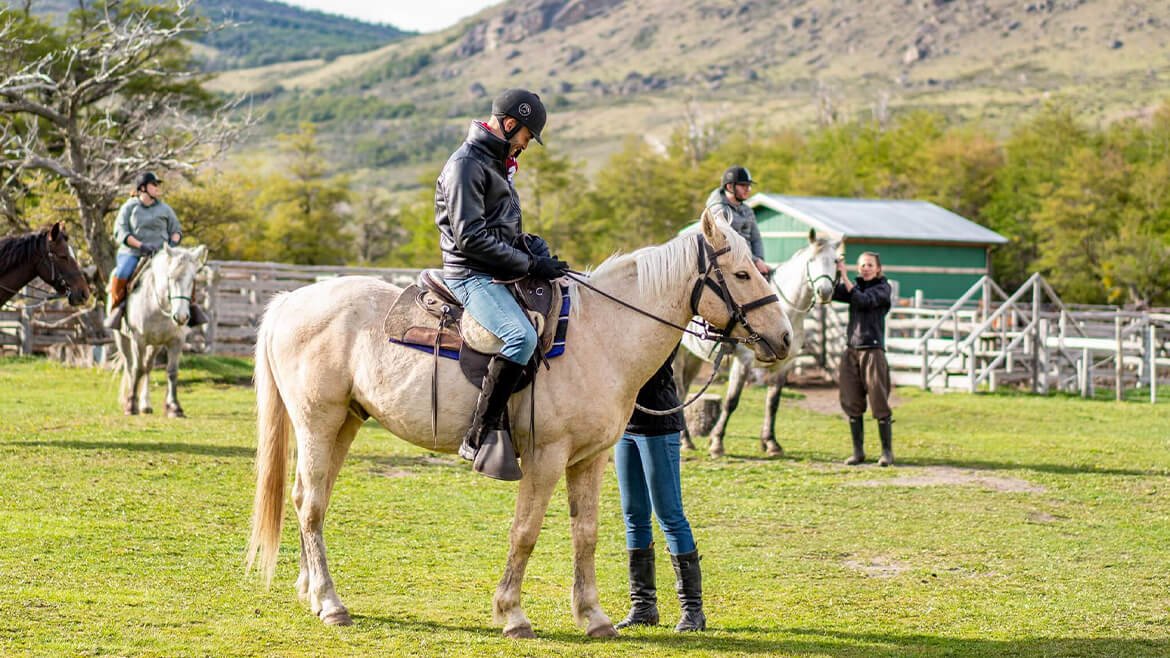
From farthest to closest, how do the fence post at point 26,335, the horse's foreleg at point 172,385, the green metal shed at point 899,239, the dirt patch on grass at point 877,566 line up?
1. the green metal shed at point 899,239
2. the fence post at point 26,335
3. the horse's foreleg at point 172,385
4. the dirt patch on grass at point 877,566

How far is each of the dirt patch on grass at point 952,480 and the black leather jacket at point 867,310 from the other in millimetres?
1452

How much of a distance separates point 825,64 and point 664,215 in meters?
135

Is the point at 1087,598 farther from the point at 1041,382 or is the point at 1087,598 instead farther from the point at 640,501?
the point at 1041,382

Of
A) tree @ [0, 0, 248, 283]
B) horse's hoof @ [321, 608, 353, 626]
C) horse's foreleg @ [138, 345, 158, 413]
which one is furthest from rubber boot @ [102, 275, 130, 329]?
horse's hoof @ [321, 608, 353, 626]

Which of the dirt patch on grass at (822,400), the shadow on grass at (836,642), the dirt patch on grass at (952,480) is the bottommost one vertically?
the dirt patch on grass at (822,400)

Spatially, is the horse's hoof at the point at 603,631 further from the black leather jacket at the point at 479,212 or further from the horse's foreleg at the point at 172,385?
the horse's foreleg at the point at 172,385

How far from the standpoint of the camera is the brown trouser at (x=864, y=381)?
41.3 ft

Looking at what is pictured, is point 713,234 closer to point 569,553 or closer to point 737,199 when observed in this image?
point 569,553

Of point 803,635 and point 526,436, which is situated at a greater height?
point 526,436

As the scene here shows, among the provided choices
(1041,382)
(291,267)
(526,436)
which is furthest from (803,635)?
(291,267)

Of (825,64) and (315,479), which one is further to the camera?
(825,64)

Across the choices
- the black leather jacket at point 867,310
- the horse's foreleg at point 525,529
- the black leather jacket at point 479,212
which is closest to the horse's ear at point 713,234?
the black leather jacket at point 479,212

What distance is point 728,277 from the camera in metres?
6.31

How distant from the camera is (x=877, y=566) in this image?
8117 mm
